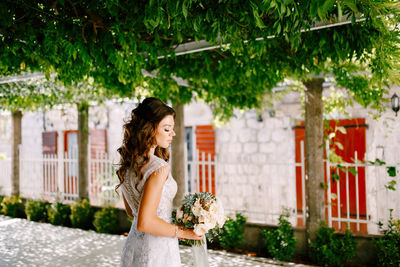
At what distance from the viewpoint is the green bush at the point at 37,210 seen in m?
9.16

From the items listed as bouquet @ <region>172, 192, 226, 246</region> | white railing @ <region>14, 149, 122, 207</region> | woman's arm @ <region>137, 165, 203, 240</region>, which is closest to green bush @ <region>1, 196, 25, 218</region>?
white railing @ <region>14, 149, 122, 207</region>

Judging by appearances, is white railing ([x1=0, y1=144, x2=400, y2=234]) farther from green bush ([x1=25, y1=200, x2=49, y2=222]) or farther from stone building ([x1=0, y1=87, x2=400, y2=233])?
green bush ([x1=25, y1=200, x2=49, y2=222])

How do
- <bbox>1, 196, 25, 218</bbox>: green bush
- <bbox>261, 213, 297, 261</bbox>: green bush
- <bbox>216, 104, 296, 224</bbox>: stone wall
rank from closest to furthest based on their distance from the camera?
<bbox>261, 213, 297, 261</bbox>: green bush < <bbox>216, 104, 296, 224</bbox>: stone wall < <bbox>1, 196, 25, 218</bbox>: green bush

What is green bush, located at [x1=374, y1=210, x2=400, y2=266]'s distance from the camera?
506 centimetres

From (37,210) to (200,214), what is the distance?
782cm

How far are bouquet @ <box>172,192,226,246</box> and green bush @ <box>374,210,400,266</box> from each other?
11.7 feet

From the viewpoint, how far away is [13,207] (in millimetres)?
9883

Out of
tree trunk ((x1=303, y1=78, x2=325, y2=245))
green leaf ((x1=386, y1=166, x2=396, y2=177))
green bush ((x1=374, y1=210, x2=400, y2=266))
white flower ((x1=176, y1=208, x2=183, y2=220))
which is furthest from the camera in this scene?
tree trunk ((x1=303, y1=78, x2=325, y2=245))

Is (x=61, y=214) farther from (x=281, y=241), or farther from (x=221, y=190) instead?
(x=281, y=241)

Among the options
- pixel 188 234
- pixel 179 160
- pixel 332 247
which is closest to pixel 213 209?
pixel 188 234

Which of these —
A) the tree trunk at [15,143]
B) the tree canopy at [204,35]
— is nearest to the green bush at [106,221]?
the tree canopy at [204,35]

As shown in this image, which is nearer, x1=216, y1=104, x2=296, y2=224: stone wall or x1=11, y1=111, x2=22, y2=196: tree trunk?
x1=216, y1=104, x2=296, y2=224: stone wall

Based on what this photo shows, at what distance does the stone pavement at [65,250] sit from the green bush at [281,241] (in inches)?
6.7

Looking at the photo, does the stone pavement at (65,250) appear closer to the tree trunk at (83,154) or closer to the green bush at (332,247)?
the green bush at (332,247)
